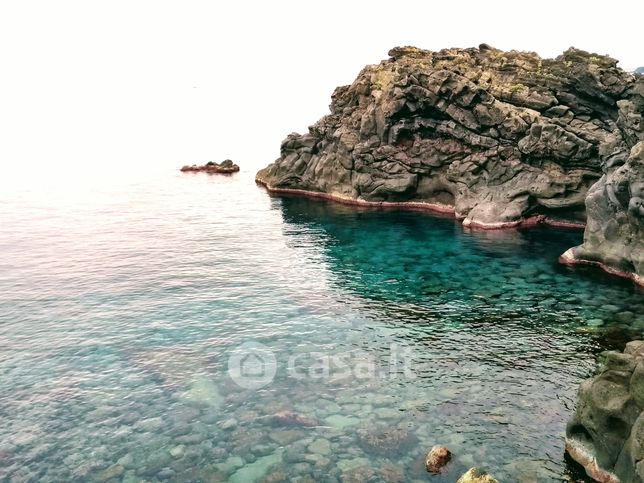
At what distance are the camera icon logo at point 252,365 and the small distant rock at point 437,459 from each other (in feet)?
43.8

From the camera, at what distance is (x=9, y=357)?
1534 inches

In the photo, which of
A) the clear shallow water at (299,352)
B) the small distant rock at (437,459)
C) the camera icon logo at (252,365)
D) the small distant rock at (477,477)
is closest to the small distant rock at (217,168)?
the clear shallow water at (299,352)

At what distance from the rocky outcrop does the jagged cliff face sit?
141 feet

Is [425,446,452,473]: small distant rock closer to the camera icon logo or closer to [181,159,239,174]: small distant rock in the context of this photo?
the camera icon logo

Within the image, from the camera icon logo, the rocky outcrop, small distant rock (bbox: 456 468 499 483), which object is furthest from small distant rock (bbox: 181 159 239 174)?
small distant rock (bbox: 456 468 499 483)

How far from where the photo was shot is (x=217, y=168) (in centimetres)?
15900

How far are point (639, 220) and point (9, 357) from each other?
6126cm

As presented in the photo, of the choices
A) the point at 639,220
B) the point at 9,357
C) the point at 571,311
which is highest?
the point at 639,220

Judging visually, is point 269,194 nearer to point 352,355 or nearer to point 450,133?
point 450,133

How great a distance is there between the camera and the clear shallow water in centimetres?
2706

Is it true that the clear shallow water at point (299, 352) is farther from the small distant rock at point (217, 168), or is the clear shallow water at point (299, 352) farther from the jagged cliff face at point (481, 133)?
the small distant rock at point (217, 168)

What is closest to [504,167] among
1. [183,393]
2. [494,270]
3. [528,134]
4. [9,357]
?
[528,134]

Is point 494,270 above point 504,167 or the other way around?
the other way around

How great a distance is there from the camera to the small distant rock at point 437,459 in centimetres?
2511
